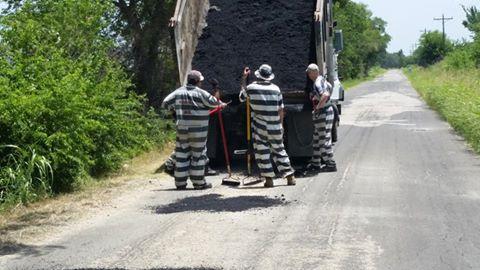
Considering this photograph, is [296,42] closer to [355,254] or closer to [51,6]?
[51,6]

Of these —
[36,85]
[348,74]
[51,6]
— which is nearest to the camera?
[36,85]

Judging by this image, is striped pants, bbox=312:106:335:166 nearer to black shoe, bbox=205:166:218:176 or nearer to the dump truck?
the dump truck

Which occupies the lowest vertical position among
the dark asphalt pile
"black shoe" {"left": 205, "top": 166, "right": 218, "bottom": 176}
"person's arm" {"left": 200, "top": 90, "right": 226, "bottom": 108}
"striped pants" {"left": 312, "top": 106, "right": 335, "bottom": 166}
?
→ "black shoe" {"left": 205, "top": 166, "right": 218, "bottom": 176}

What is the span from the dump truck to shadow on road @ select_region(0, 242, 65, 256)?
4.72 metres

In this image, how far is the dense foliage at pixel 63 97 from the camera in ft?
28.0

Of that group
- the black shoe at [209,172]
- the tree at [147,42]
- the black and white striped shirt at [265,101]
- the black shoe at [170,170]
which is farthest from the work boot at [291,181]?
the tree at [147,42]

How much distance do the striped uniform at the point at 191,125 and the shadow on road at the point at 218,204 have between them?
0.60m

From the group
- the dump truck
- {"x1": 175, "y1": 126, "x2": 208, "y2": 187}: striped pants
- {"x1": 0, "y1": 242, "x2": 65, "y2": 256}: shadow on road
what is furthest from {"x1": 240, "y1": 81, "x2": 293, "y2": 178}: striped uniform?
{"x1": 0, "y1": 242, "x2": 65, "y2": 256}: shadow on road

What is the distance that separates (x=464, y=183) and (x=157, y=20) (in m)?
8.29

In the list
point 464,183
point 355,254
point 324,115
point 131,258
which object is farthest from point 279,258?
point 324,115

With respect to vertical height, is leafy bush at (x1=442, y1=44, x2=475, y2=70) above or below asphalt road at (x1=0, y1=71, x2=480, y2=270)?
above

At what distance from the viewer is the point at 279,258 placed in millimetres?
5629

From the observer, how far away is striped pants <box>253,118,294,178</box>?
8984 millimetres

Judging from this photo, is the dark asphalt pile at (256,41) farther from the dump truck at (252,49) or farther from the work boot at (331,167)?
the work boot at (331,167)
